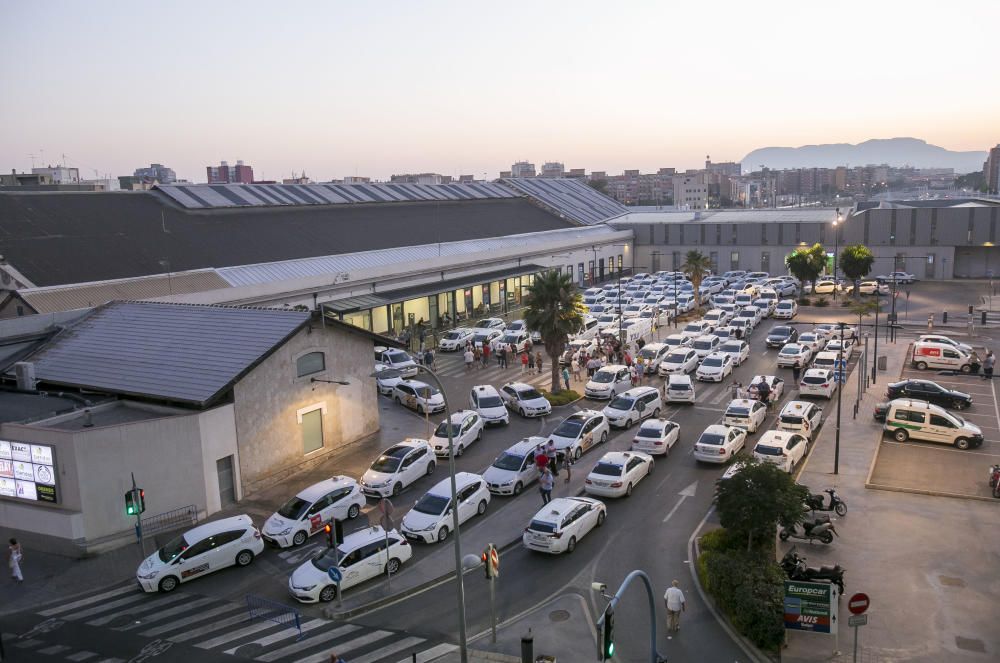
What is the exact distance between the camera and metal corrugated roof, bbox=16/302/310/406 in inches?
1061

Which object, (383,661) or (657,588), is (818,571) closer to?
(657,588)

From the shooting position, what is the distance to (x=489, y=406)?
35.8 metres

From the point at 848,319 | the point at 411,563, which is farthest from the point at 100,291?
the point at 848,319

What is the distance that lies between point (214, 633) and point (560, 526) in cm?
945

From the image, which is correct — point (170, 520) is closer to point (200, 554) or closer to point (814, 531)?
point (200, 554)

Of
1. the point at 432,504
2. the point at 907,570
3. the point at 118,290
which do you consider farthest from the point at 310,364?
the point at 907,570

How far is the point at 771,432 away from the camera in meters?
29.6

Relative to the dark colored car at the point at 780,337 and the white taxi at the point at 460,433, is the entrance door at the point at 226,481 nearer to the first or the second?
the white taxi at the point at 460,433

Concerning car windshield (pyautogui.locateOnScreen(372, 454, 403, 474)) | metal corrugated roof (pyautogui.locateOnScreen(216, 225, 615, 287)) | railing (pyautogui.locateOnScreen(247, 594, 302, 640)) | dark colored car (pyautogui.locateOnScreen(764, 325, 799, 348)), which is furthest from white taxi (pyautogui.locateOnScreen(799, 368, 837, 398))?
metal corrugated roof (pyautogui.locateOnScreen(216, 225, 615, 287))

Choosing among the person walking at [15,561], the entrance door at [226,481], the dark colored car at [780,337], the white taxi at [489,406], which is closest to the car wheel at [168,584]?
the person walking at [15,561]

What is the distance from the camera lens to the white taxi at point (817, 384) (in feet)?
125

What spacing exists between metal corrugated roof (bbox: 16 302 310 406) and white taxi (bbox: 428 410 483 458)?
23.1 ft

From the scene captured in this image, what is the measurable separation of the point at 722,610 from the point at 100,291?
33.2m

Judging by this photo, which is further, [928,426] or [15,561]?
[928,426]
